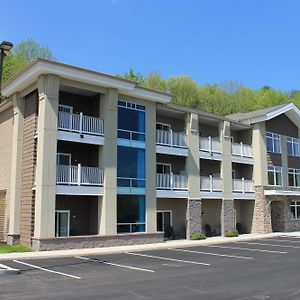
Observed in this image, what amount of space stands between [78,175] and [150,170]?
5.41 metres

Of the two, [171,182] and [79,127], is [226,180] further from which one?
[79,127]

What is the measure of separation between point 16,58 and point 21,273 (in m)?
36.8

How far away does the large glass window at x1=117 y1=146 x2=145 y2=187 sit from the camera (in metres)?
26.0

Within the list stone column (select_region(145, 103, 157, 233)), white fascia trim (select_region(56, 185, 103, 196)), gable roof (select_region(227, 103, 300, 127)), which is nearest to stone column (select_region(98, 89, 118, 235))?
white fascia trim (select_region(56, 185, 103, 196))

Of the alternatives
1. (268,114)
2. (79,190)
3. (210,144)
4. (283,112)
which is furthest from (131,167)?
(283,112)

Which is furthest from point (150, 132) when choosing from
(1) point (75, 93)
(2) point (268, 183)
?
(2) point (268, 183)

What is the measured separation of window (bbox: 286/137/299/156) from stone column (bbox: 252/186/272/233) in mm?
6306

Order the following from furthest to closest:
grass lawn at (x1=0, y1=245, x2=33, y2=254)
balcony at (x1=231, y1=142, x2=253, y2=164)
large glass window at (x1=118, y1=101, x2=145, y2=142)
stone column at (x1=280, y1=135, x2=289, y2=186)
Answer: stone column at (x1=280, y1=135, x2=289, y2=186), balcony at (x1=231, y1=142, x2=253, y2=164), large glass window at (x1=118, y1=101, x2=145, y2=142), grass lawn at (x1=0, y1=245, x2=33, y2=254)

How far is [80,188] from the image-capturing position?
23.7m

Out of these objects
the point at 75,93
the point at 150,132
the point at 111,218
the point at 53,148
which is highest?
the point at 75,93

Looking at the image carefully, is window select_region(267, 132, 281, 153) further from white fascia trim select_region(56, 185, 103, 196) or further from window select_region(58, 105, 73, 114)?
window select_region(58, 105, 73, 114)

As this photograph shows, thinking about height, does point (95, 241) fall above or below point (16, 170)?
below

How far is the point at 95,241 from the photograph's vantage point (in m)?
23.5

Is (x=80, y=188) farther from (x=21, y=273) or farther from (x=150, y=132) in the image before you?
(x=21, y=273)
